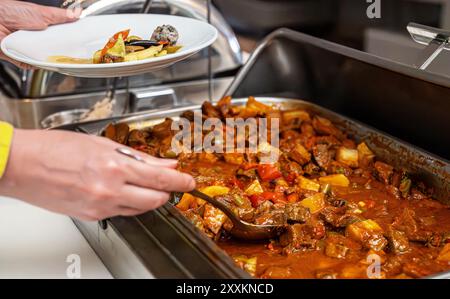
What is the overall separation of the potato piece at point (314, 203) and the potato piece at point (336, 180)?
156 millimetres

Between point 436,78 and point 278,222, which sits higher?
point 436,78

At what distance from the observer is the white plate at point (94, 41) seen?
4.48 feet

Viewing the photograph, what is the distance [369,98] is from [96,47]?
0.87m

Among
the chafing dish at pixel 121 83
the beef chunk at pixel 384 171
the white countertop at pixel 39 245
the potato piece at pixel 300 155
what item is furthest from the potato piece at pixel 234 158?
the chafing dish at pixel 121 83

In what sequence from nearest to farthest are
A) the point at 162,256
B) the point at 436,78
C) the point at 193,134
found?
1. the point at 162,256
2. the point at 436,78
3. the point at 193,134

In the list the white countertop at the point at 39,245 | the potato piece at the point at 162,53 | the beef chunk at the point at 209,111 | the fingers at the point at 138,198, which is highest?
the potato piece at the point at 162,53

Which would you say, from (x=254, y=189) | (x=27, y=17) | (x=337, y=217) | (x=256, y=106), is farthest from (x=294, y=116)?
(x=27, y=17)

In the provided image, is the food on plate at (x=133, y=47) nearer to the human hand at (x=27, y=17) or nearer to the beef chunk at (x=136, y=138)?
the human hand at (x=27, y=17)

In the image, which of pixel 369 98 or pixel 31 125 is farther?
pixel 31 125

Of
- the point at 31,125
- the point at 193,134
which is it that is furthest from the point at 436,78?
the point at 31,125

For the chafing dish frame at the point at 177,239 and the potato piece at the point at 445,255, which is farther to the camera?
the potato piece at the point at 445,255

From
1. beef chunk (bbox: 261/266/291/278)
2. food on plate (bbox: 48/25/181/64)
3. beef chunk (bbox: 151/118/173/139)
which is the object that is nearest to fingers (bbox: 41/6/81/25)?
food on plate (bbox: 48/25/181/64)
